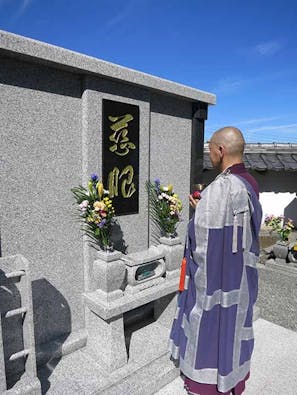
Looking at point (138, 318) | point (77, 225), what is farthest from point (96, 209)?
point (138, 318)

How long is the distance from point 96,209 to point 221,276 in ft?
4.82

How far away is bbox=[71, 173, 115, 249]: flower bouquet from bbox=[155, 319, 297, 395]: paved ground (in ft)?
5.94

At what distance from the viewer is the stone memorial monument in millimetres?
2873

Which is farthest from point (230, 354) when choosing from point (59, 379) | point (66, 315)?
point (66, 315)

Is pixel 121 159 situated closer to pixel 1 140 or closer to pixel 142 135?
pixel 142 135

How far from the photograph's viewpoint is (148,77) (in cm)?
374

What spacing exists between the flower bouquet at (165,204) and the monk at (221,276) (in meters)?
1.60

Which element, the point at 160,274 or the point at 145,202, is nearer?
the point at 160,274

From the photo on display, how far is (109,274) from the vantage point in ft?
10.2

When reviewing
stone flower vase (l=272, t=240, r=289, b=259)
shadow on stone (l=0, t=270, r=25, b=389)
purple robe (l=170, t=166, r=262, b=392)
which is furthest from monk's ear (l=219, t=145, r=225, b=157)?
stone flower vase (l=272, t=240, r=289, b=259)

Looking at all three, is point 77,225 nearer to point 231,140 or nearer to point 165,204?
point 165,204

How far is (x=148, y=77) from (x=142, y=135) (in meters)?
0.76

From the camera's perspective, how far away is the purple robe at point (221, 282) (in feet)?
6.73

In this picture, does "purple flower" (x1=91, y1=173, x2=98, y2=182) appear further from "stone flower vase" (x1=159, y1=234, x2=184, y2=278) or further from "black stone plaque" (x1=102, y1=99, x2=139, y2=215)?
"stone flower vase" (x1=159, y1=234, x2=184, y2=278)
